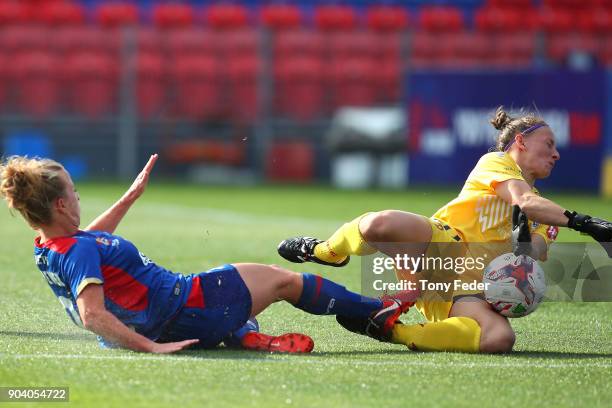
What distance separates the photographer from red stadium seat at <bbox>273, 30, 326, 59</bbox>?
2142 cm

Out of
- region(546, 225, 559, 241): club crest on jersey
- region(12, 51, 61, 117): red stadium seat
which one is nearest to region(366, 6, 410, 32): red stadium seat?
region(12, 51, 61, 117): red stadium seat

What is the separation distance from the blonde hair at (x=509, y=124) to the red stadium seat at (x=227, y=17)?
15772mm

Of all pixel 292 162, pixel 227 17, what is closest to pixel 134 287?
pixel 292 162

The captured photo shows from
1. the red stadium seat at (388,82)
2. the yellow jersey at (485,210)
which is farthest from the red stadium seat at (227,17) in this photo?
the yellow jersey at (485,210)

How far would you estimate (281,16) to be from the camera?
21625mm

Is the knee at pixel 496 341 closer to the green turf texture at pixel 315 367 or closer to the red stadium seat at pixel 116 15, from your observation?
the green turf texture at pixel 315 367

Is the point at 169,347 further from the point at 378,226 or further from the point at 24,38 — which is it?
the point at 24,38

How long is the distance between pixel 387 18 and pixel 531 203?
1651 centimetres

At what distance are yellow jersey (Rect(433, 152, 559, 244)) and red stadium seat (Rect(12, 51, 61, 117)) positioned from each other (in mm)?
16637

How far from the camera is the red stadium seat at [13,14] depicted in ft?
71.0

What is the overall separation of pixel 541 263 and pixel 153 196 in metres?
11.8

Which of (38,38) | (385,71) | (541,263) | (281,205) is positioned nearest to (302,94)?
(385,71)

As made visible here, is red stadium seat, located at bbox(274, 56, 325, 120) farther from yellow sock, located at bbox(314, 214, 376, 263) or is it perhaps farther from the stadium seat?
yellow sock, located at bbox(314, 214, 376, 263)

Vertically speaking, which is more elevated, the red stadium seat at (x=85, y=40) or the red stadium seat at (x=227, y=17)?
the red stadium seat at (x=227, y=17)
